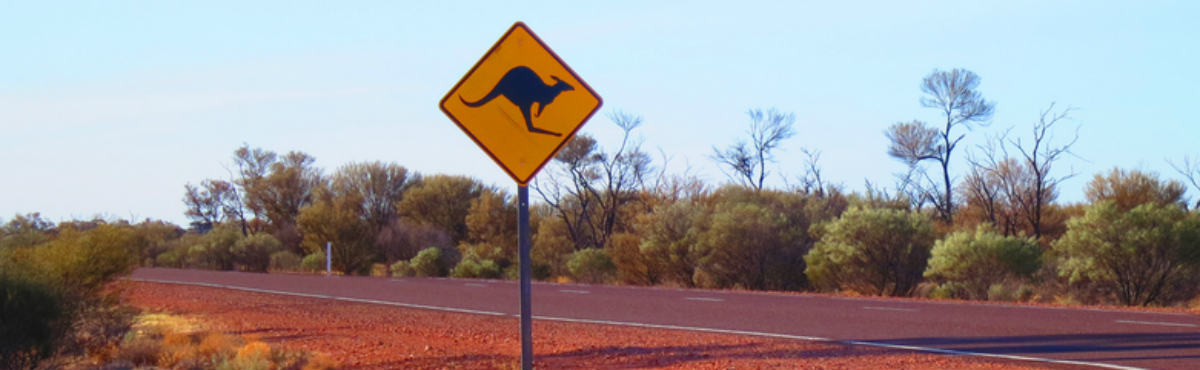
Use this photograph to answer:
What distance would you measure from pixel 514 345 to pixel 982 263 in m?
15.7

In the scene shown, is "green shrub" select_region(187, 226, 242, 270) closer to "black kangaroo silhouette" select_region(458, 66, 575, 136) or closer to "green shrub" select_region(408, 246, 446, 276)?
"green shrub" select_region(408, 246, 446, 276)

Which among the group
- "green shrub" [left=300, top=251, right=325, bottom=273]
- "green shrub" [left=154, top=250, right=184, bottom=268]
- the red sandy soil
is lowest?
the red sandy soil

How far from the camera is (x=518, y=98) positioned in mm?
6375

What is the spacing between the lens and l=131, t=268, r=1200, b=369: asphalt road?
472 inches

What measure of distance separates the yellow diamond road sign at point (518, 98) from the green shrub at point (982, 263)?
2020 centimetres

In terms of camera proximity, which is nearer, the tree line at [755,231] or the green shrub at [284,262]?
the tree line at [755,231]

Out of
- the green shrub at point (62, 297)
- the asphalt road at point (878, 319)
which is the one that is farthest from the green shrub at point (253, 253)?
the green shrub at point (62, 297)

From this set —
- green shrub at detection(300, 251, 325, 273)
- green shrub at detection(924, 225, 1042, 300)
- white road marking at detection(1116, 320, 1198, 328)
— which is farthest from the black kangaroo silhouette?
green shrub at detection(300, 251, 325, 273)

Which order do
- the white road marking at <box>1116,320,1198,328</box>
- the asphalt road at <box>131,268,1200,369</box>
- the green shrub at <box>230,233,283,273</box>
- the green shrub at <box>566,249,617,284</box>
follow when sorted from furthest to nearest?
the green shrub at <box>230,233,283,273</box> < the green shrub at <box>566,249,617,284</box> < the white road marking at <box>1116,320,1198,328</box> < the asphalt road at <box>131,268,1200,369</box>

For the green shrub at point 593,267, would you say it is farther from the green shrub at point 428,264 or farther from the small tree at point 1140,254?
the small tree at point 1140,254

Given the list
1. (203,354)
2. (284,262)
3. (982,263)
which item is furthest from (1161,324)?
(284,262)

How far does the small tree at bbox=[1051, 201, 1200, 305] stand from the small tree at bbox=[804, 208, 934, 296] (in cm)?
481

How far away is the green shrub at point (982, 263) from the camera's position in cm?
2483

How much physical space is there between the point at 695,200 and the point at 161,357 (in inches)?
1198
